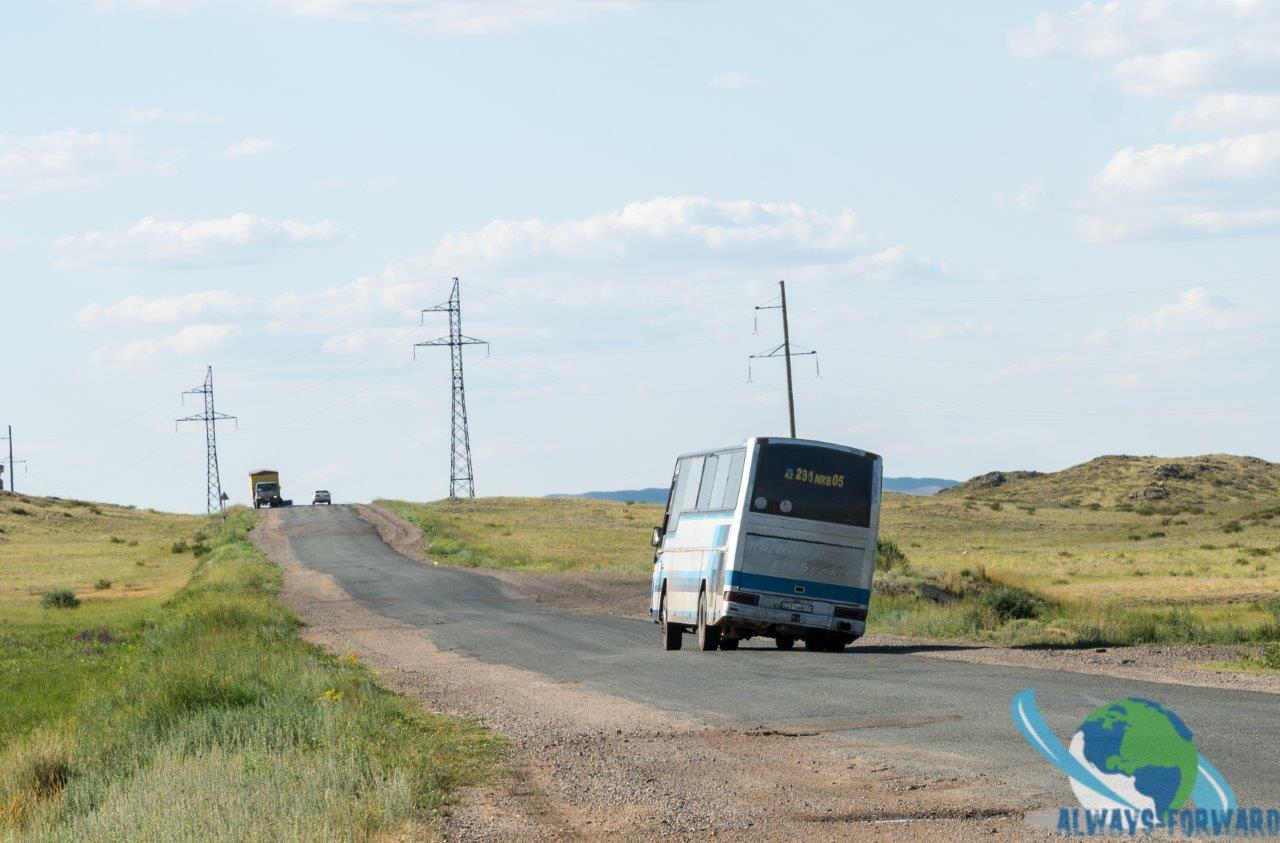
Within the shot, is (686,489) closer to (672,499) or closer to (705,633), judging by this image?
(672,499)

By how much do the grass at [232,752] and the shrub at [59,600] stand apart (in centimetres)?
2649

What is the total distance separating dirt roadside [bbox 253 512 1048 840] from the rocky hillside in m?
110

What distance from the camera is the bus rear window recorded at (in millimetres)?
25328

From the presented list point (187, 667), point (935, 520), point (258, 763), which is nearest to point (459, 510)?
point (935, 520)

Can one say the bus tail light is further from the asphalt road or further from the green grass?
the green grass

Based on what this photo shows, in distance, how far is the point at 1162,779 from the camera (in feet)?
36.1

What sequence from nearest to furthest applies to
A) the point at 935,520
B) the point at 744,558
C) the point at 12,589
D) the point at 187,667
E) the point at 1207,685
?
the point at 1207,685
the point at 187,667
the point at 744,558
the point at 12,589
the point at 935,520

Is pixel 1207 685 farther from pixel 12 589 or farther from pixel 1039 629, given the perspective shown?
pixel 12 589

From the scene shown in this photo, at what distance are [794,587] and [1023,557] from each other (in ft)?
160

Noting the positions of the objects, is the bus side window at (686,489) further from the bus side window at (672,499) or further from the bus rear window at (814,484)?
the bus rear window at (814,484)

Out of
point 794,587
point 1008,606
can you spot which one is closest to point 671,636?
point 794,587

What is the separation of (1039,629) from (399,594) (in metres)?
21.5

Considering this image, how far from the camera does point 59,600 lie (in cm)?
5338

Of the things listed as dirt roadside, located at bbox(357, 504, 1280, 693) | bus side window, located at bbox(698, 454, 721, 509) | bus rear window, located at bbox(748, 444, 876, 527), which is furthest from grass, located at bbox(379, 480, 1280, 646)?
bus side window, located at bbox(698, 454, 721, 509)
